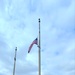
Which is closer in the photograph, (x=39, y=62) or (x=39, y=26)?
(x=39, y=62)

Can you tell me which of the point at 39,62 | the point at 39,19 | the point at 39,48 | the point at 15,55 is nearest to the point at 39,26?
the point at 39,19

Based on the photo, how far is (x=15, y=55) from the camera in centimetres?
4484

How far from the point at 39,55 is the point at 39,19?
23.4ft

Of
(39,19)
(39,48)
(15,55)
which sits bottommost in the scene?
(39,48)

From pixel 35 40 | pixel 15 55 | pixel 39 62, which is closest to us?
pixel 39 62

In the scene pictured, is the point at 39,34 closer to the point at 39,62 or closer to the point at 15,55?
the point at 39,62

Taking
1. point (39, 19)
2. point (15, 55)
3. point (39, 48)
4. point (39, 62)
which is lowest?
point (39, 62)

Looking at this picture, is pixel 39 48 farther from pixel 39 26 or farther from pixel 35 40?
pixel 39 26

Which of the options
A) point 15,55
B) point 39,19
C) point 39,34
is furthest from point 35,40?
point 15,55

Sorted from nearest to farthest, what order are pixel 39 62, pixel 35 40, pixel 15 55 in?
1. pixel 39 62
2. pixel 35 40
3. pixel 15 55

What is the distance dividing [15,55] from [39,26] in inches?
465

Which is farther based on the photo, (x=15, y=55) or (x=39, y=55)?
(x=15, y=55)

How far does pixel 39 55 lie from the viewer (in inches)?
1284

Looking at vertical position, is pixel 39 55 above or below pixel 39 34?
below
